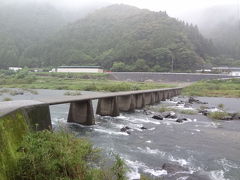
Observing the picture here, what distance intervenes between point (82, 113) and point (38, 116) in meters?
8.51

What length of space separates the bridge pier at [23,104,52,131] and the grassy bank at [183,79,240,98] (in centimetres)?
4784

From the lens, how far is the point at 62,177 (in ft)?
23.4

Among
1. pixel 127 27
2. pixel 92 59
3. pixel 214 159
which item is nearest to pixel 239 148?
pixel 214 159

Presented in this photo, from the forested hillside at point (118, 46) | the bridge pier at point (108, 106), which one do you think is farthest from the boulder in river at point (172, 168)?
the forested hillside at point (118, 46)

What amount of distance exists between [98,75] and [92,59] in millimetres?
38527

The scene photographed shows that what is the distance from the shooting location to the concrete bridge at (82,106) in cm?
1122

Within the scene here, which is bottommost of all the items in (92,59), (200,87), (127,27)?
(200,87)

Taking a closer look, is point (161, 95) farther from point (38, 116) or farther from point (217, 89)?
point (38, 116)

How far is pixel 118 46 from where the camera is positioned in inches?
4894

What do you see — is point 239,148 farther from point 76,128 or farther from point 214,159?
point 76,128

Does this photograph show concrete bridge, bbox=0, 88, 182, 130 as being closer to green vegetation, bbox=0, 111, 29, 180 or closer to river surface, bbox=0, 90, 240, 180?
green vegetation, bbox=0, 111, 29, 180

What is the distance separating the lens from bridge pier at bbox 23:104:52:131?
10.9m

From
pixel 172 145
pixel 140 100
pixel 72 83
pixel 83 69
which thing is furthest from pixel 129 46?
pixel 172 145

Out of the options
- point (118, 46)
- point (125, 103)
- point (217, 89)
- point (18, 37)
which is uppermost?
point (18, 37)
